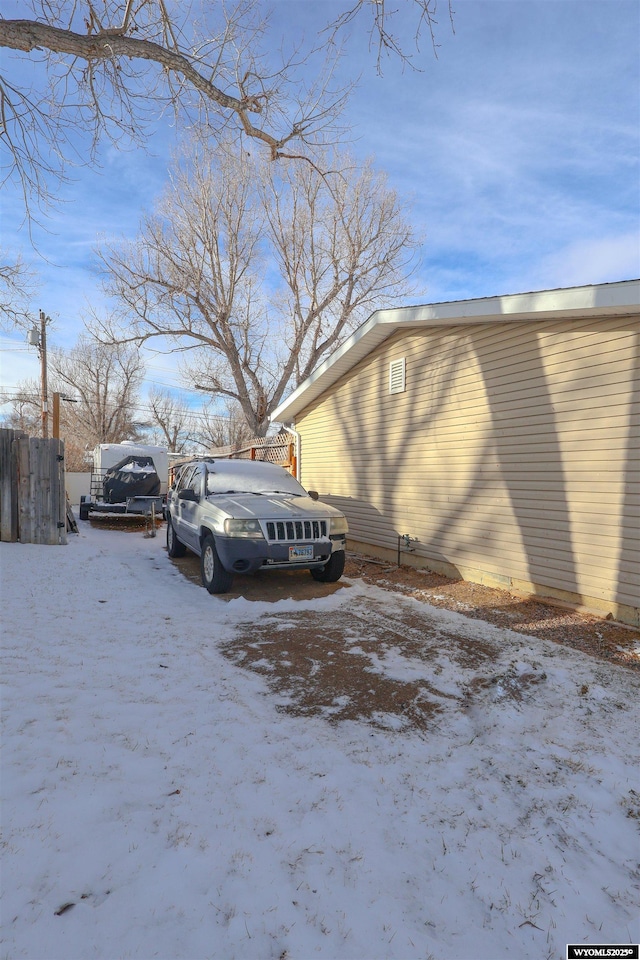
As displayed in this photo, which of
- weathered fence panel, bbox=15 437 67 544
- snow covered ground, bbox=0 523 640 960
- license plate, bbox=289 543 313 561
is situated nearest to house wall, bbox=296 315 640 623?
snow covered ground, bbox=0 523 640 960

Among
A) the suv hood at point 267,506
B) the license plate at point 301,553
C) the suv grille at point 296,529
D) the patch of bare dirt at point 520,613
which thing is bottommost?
the patch of bare dirt at point 520,613

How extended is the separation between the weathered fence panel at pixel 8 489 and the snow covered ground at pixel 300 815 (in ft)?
16.7

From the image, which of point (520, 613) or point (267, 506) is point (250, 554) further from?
point (520, 613)

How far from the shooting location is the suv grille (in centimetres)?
593

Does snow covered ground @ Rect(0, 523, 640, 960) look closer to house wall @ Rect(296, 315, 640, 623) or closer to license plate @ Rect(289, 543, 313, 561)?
house wall @ Rect(296, 315, 640, 623)

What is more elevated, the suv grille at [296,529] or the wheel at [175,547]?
the suv grille at [296,529]

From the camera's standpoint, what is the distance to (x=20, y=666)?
3475 mm

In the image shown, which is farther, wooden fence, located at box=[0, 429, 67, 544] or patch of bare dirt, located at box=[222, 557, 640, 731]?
wooden fence, located at box=[0, 429, 67, 544]

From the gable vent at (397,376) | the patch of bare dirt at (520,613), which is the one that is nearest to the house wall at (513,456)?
the gable vent at (397,376)

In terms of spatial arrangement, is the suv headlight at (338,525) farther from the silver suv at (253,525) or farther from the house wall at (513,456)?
the house wall at (513,456)

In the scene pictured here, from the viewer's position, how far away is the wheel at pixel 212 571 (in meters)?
6.10

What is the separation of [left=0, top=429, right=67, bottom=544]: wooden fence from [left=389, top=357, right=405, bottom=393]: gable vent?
615cm

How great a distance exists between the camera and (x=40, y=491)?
331 inches

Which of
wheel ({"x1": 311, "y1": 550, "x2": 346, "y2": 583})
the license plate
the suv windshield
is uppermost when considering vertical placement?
the suv windshield
